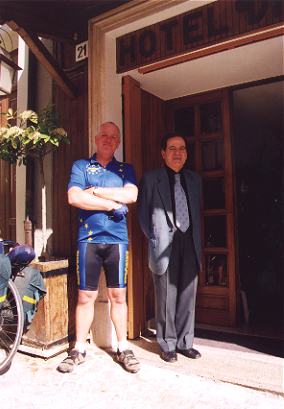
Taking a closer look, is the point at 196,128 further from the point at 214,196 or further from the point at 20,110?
the point at 20,110

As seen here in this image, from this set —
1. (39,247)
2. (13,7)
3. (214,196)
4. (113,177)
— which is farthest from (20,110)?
(214,196)

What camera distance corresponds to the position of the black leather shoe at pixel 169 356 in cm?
314

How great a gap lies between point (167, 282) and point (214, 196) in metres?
1.44

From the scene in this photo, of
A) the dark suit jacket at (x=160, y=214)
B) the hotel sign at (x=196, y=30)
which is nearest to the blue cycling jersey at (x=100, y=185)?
the dark suit jacket at (x=160, y=214)

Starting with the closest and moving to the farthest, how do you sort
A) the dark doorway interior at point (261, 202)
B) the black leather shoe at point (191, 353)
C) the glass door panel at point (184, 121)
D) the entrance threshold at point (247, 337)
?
the black leather shoe at point (191, 353), the entrance threshold at point (247, 337), the glass door panel at point (184, 121), the dark doorway interior at point (261, 202)

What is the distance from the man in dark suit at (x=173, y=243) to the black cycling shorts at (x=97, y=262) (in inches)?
→ 12.2

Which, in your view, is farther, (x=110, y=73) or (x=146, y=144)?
(x=146, y=144)

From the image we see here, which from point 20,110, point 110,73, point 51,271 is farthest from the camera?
point 20,110

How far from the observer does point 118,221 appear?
3182 mm

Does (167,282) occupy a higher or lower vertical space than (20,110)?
lower

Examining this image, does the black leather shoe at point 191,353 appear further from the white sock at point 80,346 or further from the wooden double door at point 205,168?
the white sock at point 80,346

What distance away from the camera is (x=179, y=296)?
11.0ft

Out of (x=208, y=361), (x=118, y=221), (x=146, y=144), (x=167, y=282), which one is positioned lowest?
(x=208, y=361)

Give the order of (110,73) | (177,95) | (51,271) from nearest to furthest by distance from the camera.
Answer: (51,271) → (110,73) → (177,95)
